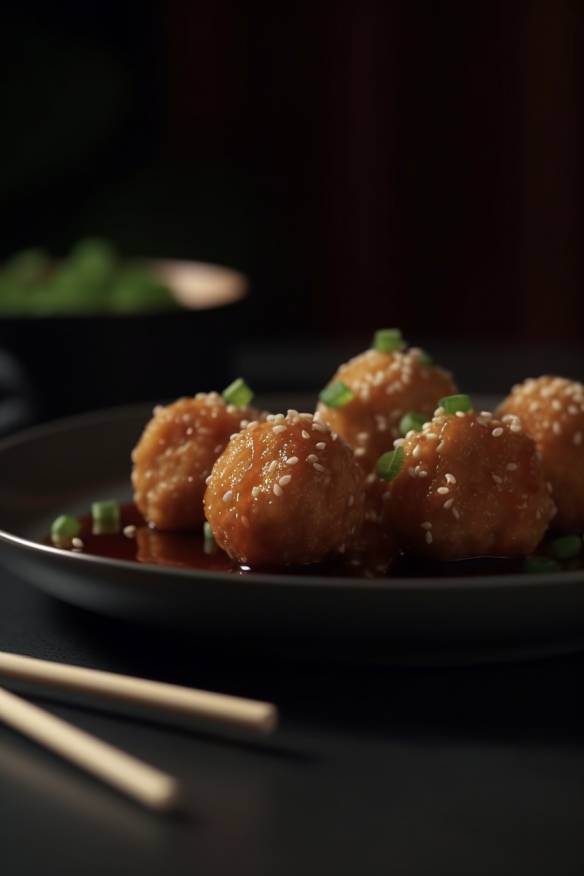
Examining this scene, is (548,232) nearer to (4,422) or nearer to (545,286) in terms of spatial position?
(545,286)

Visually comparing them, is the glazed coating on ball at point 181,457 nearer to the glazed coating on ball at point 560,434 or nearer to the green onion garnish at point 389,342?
the green onion garnish at point 389,342

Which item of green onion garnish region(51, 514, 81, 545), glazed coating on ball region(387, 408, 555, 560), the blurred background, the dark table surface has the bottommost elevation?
the dark table surface

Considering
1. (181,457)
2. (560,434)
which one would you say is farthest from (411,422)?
(181,457)

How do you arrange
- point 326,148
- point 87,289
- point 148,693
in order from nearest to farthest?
point 148,693 < point 87,289 < point 326,148

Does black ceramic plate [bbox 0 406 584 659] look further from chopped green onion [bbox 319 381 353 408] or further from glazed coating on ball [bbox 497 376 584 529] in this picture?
chopped green onion [bbox 319 381 353 408]

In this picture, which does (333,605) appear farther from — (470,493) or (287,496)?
(470,493)

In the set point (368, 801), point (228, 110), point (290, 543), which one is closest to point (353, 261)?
point (228, 110)

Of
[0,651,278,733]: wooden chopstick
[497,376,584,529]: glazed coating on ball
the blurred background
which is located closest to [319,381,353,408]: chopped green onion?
[497,376,584,529]: glazed coating on ball
